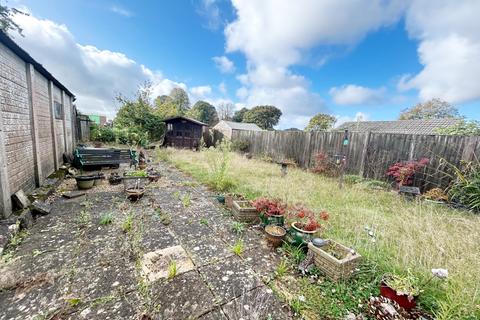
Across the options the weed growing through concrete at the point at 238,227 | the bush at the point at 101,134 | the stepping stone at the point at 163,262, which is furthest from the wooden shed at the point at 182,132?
the stepping stone at the point at 163,262

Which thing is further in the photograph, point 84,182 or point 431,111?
point 431,111

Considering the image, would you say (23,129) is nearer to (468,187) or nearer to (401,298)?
(401,298)

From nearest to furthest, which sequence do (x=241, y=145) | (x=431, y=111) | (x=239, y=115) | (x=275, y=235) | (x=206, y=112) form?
1. (x=275, y=235)
2. (x=241, y=145)
3. (x=431, y=111)
4. (x=206, y=112)
5. (x=239, y=115)

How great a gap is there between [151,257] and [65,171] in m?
4.98

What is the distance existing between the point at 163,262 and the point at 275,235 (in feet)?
4.41

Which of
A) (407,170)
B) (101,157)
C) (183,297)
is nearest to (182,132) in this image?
(101,157)

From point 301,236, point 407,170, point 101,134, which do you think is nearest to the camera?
Result: point 301,236

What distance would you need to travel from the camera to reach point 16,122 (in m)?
2.93

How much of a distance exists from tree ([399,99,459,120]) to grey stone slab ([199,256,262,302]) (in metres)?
29.0

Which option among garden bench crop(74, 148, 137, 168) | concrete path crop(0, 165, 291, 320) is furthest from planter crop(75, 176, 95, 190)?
garden bench crop(74, 148, 137, 168)

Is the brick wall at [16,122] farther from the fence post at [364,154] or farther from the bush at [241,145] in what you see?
the bush at [241,145]

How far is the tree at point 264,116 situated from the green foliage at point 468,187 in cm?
3270

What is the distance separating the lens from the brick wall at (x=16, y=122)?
2656mm

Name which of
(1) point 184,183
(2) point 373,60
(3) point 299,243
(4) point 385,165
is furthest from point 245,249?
(2) point 373,60
